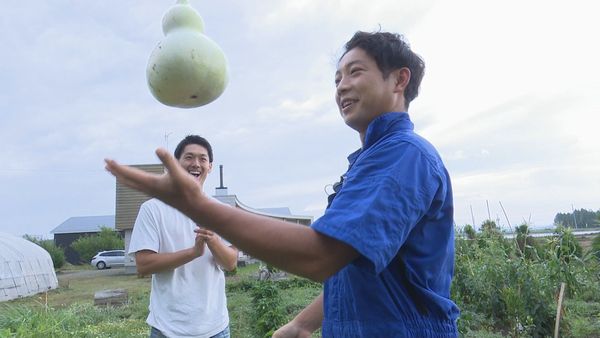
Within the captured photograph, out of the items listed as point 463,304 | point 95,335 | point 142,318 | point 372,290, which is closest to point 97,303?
point 142,318

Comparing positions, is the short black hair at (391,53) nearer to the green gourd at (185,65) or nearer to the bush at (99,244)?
the green gourd at (185,65)

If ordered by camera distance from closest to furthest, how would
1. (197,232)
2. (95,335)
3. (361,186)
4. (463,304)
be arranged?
(361,186) → (197,232) → (95,335) → (463,304)

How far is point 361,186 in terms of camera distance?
1.37 meters

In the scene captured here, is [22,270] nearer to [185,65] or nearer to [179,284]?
[179,284]

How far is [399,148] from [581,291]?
881cm

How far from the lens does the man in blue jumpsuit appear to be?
1.23m

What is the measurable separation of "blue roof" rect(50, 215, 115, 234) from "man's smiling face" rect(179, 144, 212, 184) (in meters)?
45.3

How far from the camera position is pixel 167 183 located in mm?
1188

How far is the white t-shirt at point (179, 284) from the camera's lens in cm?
297

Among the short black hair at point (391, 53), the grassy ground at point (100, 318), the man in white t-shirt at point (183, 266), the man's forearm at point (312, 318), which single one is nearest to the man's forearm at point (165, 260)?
the man in white t-shirt at point (183, 266)

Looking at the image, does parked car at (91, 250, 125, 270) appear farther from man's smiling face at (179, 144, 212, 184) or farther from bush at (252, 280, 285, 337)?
man's smiling face at (179, 144, 212, 184)

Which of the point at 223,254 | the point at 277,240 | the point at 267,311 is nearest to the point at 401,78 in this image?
the point at 277,240

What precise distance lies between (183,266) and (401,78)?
192cm

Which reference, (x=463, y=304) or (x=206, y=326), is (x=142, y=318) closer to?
(x=463, y=304)
